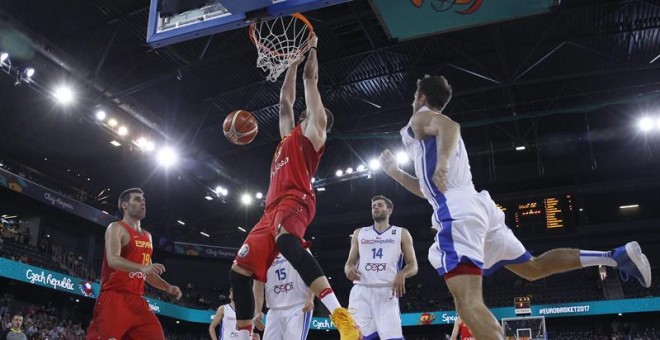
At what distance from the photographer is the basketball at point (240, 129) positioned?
8523 millimetres

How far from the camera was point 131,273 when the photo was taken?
5.56 metres

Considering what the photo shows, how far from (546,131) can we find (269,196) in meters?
20.2

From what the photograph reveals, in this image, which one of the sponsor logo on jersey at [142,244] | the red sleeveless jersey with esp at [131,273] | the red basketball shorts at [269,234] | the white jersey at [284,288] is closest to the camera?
the red basketball shorts at [269,234]

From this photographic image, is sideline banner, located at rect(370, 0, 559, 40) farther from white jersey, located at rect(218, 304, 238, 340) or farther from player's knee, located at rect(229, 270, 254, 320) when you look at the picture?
player's knee, located at rect(229, 270, 254, 320)

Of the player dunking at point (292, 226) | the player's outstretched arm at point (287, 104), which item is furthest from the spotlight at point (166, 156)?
the player dunking at point (292, 226)

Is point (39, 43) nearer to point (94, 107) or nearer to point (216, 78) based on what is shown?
point (94, 107)

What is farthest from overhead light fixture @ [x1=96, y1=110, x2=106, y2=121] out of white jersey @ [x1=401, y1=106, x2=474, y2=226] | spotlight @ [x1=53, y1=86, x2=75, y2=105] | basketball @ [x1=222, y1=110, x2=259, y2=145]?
white jersey @ [x1=401, y1=106, x2=474, y2=226]

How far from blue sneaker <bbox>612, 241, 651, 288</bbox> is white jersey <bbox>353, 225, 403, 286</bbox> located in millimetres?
2899

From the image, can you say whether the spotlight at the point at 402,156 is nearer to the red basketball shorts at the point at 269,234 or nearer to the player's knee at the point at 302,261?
the red basketball shorts at the point at 269,234

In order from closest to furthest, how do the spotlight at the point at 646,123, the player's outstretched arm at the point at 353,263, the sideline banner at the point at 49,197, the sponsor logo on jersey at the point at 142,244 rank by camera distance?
the sponsor logo on jersey at the point at 142,244 → the player's outstretched arm at the point at 353,263 → the spotlight at the point at 646,123 → the sideline banner at the point at 49,197

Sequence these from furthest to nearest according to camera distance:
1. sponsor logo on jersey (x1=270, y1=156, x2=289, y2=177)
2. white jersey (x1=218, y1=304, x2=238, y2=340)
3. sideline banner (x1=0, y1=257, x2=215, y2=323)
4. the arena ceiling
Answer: sideline banner (x1=0, y1=257, x2=215, y2=323) → the arena ceiling → white jersey (x1=218, y1=304, x2=238, y2=340) → sponsor logo on jersey (x1=270, y1=156, x2=289, y2=177)

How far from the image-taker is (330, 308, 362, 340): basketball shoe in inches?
146

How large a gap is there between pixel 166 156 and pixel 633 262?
623 inches

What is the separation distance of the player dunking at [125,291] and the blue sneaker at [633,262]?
367cm
